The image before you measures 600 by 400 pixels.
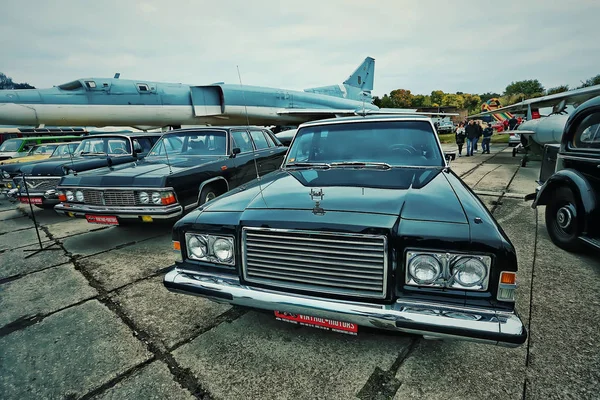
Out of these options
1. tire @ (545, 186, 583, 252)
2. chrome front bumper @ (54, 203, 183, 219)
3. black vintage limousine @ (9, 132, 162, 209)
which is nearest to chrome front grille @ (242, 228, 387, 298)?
chrome front bumper @ (54, 203, 183, 219)

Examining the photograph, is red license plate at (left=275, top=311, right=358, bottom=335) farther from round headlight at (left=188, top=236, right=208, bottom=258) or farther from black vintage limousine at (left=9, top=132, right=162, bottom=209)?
black vintage limousine at (left=9, top=132, right=162, bottom=209)

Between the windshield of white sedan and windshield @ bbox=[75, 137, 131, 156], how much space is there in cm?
535

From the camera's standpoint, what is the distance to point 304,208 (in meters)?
1.98

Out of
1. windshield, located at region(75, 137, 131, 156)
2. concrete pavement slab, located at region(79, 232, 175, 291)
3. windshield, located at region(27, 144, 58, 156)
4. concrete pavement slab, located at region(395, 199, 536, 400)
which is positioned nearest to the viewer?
concrete pavement slab, located at region(395, 199, 536, 400)

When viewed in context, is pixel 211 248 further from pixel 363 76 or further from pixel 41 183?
pixel 363 76

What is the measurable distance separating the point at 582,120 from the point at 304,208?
4258 mm

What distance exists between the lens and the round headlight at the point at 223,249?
2115mm

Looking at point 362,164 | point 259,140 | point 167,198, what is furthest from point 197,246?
point 259,140

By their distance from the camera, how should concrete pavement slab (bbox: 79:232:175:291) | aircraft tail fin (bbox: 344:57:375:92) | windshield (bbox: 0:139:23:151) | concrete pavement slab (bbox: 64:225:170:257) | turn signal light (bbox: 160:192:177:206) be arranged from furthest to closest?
1. aircraft tail fin (bbox: 344:57:375:92)
2. windshield (bbox: 0:139:23:151)
3. concrete pavement slab (bbox: 64:225:170:257)
4. turn signal light (bbox: 160:192:177:206)
5. concrete pavement slab (bbox: 79:232:175:291)

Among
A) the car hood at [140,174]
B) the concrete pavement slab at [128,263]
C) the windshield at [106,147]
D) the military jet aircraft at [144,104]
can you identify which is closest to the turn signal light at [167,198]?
the car hood at [140,174]

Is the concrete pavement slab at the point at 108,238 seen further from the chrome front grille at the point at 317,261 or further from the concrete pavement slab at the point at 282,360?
the chrome front grille at the point at 317,261

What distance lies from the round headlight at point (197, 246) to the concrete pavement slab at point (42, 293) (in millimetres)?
1741

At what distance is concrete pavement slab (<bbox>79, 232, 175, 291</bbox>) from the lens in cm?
351

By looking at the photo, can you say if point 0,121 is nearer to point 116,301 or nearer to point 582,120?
point 116,301
